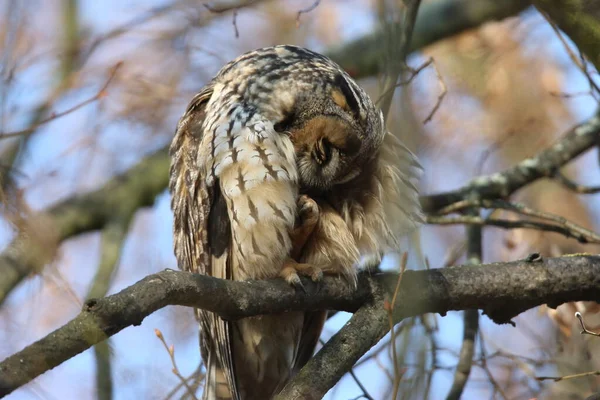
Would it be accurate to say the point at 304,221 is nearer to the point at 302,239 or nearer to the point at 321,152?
the point at 302,239

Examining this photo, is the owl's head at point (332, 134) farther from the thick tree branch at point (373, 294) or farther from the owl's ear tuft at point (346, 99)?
the thick tree branch at point (373, 294)

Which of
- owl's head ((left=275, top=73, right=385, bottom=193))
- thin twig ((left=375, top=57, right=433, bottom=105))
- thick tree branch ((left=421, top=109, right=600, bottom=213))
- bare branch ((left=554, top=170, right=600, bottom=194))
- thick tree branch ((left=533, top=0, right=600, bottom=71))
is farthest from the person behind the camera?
thick tree branch ((left=421, top=109, right=600, bottom=213))

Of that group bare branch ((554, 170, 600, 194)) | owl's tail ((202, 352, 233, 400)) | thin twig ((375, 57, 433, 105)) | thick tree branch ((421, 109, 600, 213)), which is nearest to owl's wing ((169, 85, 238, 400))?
owl's tail ((202, 352, 233, 400))

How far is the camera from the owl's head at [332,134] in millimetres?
3350

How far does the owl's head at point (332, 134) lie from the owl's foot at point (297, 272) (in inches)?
15.2

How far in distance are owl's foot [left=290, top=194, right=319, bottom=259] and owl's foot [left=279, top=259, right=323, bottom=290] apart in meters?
0.16

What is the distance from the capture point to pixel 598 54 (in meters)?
2.66

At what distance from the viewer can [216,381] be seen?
3838mm

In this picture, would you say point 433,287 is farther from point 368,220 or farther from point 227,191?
point 227,191

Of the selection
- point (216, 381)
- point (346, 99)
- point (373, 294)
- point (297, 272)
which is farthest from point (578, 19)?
point (216, 381)

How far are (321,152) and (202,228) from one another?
67 centimetres

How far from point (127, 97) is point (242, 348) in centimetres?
250

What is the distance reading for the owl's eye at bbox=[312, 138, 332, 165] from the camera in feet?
11.0

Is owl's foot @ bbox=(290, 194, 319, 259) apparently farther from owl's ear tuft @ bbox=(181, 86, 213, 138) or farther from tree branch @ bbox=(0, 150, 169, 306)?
tree branch @ bbox=(0, 150, 169, 306)
